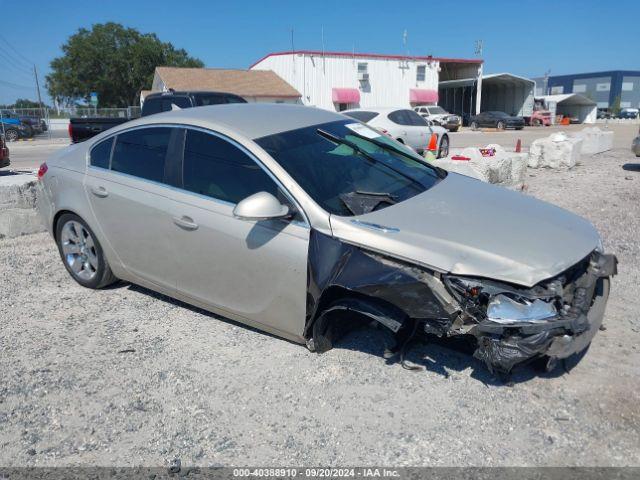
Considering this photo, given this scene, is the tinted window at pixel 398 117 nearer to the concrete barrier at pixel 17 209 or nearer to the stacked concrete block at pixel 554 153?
the stacked concrete block at pixel 554 153

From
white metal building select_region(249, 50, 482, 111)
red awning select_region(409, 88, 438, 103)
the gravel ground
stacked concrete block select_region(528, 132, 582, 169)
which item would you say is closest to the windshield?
the gravel ground

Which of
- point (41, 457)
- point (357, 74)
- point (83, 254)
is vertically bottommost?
point (41, 457)

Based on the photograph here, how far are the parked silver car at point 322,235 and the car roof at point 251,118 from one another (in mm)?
18

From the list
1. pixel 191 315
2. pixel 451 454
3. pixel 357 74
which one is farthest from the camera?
pixel 357 74

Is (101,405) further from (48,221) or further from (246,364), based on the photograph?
(48,221)

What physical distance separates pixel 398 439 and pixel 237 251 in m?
1.56

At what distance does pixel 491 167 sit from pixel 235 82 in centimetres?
3657

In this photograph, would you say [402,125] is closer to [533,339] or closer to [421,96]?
[533,339]

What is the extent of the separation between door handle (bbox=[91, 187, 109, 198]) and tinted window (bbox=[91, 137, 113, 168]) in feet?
0.69

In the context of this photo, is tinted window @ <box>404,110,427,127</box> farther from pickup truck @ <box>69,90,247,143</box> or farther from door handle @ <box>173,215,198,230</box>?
door handle @ <box>173,215,198,230</box>

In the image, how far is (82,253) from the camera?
4.75 meters

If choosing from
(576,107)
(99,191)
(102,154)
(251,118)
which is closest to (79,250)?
(99,191)

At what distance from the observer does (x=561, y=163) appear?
1184 centimetres

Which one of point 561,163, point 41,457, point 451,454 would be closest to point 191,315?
Result: point 41,457
